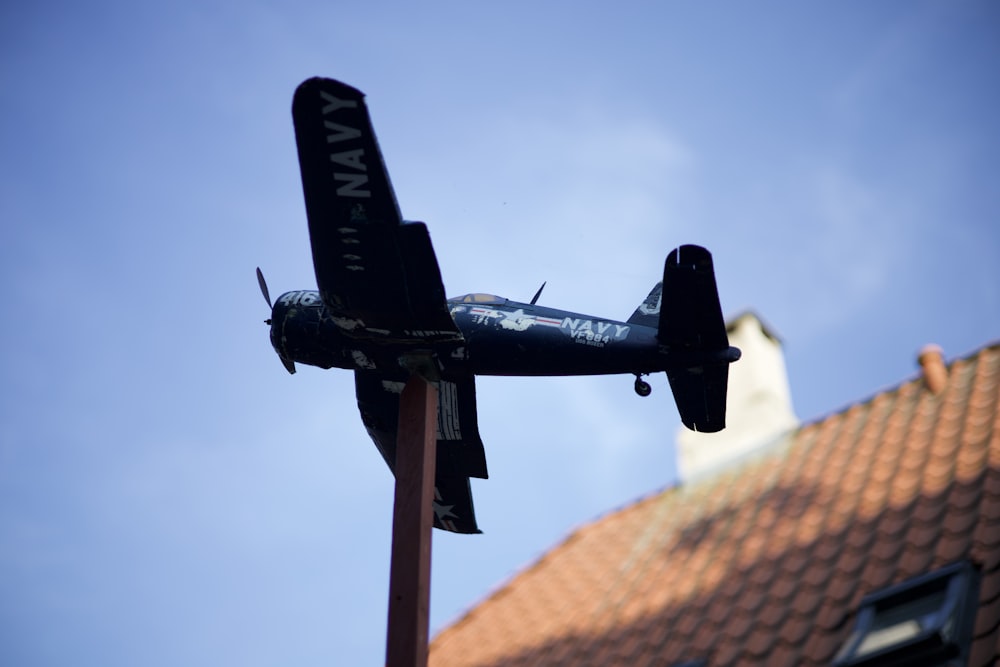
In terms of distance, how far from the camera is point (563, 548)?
16.6 meters

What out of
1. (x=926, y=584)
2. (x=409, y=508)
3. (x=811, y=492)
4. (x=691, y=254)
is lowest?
(x=409, y=508)

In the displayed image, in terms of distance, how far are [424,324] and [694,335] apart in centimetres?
176

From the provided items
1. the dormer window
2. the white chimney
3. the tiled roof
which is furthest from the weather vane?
the white chimney

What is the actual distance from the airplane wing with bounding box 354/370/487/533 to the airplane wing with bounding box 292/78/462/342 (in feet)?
2.20

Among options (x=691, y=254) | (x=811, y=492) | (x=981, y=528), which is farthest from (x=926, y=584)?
(x=691, y=254)

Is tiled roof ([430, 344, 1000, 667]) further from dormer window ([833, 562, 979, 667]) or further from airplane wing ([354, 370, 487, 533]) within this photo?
airplane wing ([354, 370, 487, 533])

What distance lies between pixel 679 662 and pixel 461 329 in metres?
5.71

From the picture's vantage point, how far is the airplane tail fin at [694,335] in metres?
6.88

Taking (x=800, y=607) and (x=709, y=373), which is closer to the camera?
(x=709, y=373)

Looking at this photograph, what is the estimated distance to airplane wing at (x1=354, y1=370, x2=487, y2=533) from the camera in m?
7.33

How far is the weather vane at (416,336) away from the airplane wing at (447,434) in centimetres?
1

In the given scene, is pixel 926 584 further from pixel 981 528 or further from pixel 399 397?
pixel 399 397

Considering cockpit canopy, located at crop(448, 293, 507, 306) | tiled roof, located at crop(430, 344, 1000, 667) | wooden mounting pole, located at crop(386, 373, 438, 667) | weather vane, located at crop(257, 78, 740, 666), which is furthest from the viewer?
tiled roof, located at crop(430, 344, 1000, 667)

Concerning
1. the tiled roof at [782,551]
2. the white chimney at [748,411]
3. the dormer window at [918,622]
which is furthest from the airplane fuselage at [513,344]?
the white chimney at [748,411]
